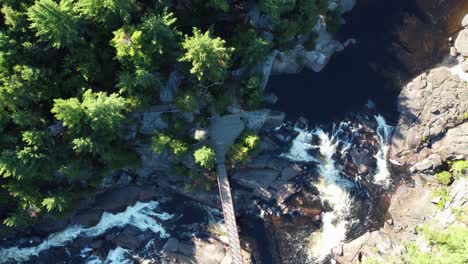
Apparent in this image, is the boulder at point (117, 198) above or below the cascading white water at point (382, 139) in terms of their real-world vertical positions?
below

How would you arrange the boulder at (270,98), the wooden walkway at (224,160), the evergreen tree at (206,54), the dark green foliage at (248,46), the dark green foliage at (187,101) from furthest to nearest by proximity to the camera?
the boulder at (270,98)
the wooden walkway at (224,160)
the dark green foliage at (187,101)
the dark green foliage at (248,46)
the evergreen tree at (206,54)

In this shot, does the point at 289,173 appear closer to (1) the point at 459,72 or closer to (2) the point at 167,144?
(2) the point at 167,144

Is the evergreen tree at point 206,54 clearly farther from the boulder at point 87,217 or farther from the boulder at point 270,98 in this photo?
the boulder at point 87,217

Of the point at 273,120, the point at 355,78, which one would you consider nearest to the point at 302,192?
the point at 273,120

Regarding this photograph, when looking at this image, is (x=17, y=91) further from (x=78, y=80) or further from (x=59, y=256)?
(x=59, y=256)

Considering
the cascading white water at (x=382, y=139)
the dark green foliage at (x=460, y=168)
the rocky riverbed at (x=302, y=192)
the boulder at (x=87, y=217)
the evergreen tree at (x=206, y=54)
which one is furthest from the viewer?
the cascading white water at (x=382, y=139)

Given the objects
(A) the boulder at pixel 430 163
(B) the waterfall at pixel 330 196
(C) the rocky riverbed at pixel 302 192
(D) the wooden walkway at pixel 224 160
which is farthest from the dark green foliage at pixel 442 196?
(D) the wooden walkway at pixel 224 160
